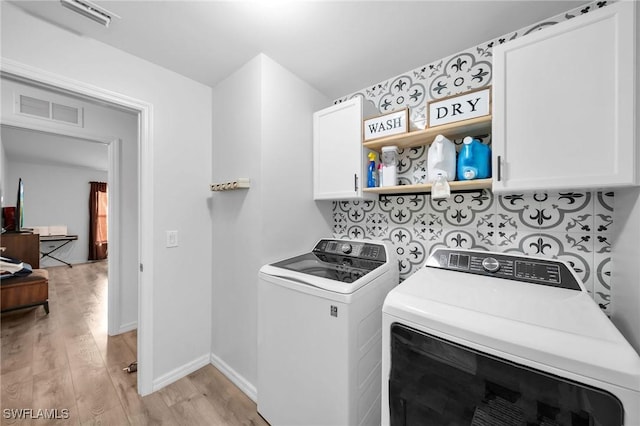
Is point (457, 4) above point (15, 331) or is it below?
above

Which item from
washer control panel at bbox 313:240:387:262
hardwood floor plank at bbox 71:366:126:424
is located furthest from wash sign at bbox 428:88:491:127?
hardwood floor plank at bbox 71:366:126:424

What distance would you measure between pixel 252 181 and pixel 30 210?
758 centimetres

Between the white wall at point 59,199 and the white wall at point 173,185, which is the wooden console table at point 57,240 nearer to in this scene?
the white wall at point 59,199

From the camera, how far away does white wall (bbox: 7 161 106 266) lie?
556cm

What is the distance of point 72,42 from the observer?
54.1 inches

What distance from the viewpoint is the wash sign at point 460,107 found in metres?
1.21

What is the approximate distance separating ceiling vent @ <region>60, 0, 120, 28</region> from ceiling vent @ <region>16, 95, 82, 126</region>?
4.35 ft

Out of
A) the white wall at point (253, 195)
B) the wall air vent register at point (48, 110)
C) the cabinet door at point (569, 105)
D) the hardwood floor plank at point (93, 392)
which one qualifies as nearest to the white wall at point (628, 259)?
the cabinet door at point (569, 105)

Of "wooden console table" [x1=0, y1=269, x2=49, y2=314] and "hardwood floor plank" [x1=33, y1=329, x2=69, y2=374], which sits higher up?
"wooden console table" [x1=0, y1=269, x2=49, y2=314]

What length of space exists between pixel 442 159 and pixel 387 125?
0.43m

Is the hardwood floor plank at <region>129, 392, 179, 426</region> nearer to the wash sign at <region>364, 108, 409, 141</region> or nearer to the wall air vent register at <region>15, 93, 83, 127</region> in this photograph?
the wash sign at <region>364, 108, 409, 141</region>

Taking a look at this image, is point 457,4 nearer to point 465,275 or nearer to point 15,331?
point 465,275

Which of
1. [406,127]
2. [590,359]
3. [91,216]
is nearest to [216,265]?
[406,127]

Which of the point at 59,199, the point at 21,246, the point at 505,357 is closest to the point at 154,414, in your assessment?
the point at 505,357
